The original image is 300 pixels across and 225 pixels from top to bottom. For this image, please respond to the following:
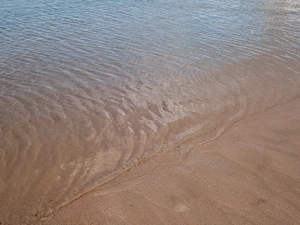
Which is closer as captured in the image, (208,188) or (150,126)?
(208,188)

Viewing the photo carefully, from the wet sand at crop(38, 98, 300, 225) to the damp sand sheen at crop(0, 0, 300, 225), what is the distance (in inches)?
0.5

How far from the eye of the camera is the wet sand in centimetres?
277

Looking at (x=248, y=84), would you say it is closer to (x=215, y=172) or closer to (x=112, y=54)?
(x=215, y=172)

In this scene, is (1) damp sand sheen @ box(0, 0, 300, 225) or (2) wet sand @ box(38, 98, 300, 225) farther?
(1) damp sand sheen @ box(0, 0, 300, 225)

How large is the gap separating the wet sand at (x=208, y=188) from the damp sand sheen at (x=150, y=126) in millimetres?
13

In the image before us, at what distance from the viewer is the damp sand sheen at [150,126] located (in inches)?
115

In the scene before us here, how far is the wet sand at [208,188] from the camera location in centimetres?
277

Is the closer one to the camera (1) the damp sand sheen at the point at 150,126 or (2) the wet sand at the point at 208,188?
(2) the wet sand at the point at 208,188

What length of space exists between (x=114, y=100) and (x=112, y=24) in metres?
4.99

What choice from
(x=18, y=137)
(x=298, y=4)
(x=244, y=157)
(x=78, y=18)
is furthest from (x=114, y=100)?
(x=298, y=4)

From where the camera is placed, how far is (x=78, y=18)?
32.1 ft

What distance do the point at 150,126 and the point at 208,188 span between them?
1.40 meters

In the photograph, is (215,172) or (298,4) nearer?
(215,172)

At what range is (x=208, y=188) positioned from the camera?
3092 millimetres
